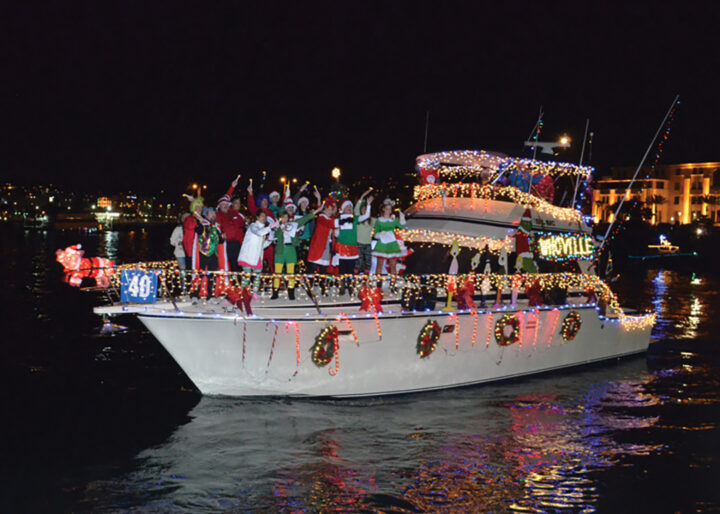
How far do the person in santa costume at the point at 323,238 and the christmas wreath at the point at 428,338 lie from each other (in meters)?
2.61

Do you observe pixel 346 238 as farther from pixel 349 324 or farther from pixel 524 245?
pixel 524 245

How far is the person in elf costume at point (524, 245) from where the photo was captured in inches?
577

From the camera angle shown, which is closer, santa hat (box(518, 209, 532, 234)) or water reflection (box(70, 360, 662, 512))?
water reflection (box(70, 360, 662, 512))

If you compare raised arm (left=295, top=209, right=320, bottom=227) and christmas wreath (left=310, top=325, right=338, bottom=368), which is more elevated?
raised arm (left=295, top=209, right=320, bottom=227)

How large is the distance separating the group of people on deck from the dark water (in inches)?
98.4

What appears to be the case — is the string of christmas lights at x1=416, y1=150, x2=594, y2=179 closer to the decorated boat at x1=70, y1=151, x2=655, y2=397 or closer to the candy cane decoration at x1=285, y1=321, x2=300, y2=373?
the decorated boat at x1=70, y1=151, x2=655, y2=397

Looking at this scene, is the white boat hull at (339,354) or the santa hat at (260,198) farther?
the santa hat at (260,198)

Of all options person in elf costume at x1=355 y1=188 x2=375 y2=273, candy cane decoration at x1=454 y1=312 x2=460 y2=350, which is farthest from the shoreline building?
candy cane decoration at x1=454 y1=312 x2=460 y2=350

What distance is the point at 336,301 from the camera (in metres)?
12.8

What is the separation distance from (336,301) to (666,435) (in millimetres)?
5735

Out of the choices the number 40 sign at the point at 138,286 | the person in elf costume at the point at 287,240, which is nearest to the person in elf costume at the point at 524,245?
the person in elf costume at the point at 287,240

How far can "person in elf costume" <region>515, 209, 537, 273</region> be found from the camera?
14.6 m

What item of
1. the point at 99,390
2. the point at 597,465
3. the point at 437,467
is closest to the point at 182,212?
the point at 99,390

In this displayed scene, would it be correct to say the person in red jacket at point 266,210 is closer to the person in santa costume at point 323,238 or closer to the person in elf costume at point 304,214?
the person in elf costume at point 304,214
